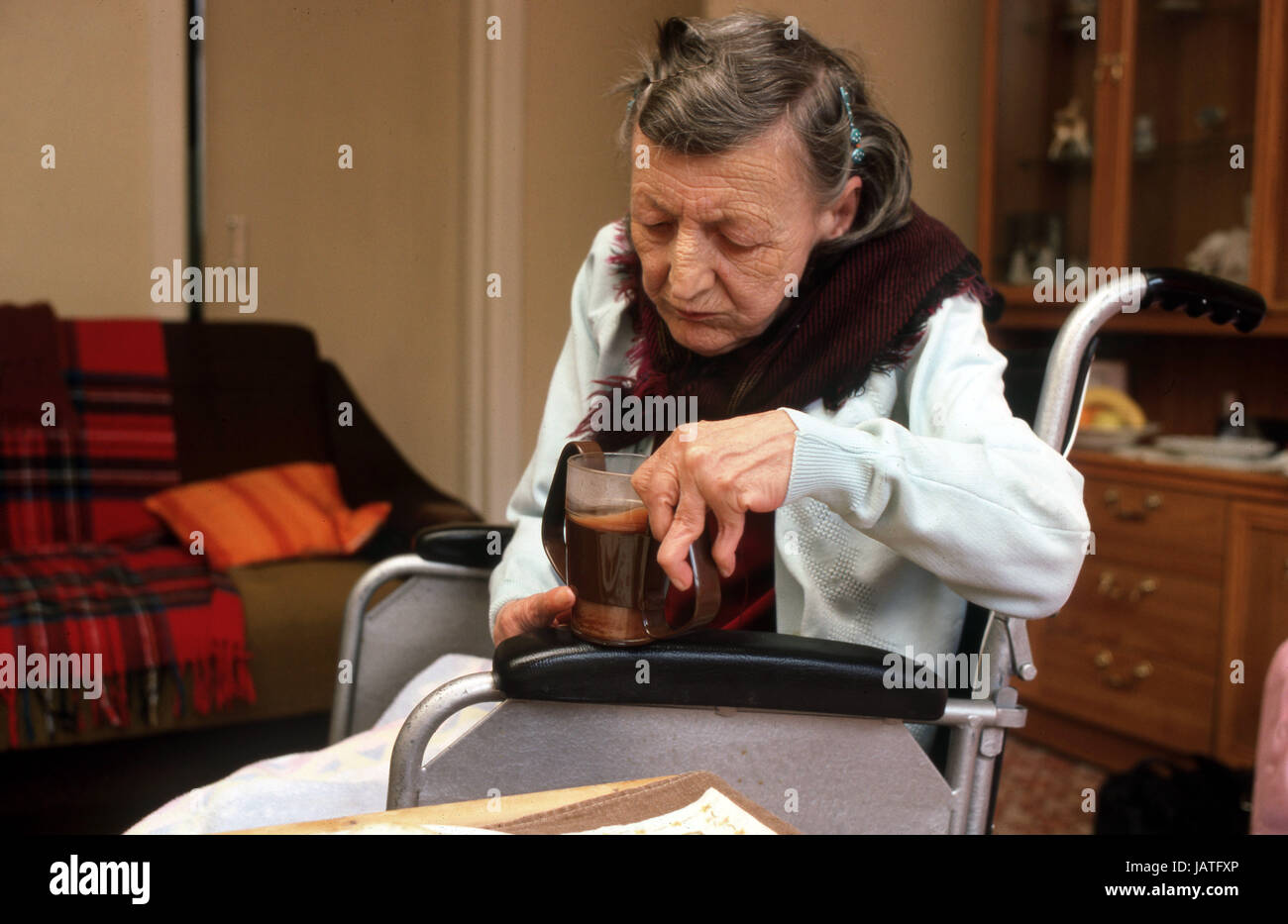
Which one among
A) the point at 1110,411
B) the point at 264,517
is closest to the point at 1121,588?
the point at 1110,411

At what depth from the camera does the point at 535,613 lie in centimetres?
81

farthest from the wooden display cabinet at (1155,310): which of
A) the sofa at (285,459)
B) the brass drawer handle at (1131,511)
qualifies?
the sofa at (285,459)

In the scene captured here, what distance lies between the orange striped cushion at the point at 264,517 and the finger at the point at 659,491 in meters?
1.51

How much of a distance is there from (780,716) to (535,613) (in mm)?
180

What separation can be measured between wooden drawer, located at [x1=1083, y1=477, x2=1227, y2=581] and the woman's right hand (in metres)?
1.46

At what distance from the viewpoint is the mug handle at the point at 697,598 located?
688 mm

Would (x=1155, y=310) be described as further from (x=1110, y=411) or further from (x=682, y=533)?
(x=682, y=533)

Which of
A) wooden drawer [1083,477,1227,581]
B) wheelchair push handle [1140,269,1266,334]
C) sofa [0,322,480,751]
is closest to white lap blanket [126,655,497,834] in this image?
wheelchair push handle [1140,269,1266,334]

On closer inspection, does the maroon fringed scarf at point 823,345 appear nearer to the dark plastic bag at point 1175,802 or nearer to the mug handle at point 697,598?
the mug handle at point 697,598

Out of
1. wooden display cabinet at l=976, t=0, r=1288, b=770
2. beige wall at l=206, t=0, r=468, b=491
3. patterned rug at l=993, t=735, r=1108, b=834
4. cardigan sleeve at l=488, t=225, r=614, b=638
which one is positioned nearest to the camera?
cardigan sleeve at l=488, t=225, r=614, b=638

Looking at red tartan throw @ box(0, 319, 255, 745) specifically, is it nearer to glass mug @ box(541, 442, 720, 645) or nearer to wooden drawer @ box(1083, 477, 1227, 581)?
glass mug @ box(541, 442, 720, 645)

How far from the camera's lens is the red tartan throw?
1769 mm

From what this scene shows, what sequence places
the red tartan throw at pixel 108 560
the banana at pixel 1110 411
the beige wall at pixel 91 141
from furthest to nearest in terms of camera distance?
1. the banana at pixel 1110 411
2. the red tartan throw at pixel 108 560
3. the beige wall at pixel 91 141
